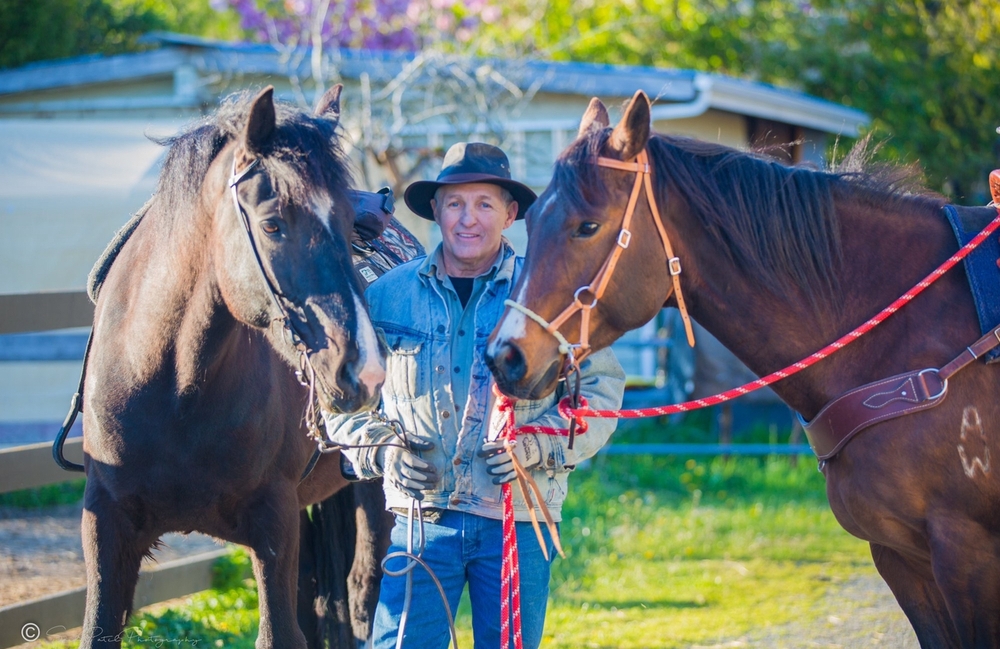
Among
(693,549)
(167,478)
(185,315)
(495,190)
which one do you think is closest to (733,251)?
(495,190)

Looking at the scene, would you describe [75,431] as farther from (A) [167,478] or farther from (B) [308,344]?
(B) [308,344]

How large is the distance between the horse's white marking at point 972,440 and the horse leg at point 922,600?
1.45 feet

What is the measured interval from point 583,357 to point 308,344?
78 cm

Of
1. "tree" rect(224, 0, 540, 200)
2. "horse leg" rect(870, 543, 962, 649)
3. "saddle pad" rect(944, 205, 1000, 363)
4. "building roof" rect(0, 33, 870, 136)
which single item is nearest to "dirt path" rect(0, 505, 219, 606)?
"horse leg" rect(870, 543, 962, 649)

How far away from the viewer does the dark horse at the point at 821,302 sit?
2.60 metres

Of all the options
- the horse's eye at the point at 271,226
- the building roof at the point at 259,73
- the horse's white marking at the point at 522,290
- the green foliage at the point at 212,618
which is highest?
the building roof at the point at 259,73

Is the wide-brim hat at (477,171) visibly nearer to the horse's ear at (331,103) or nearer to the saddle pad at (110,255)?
the horse's ear at (331,103)

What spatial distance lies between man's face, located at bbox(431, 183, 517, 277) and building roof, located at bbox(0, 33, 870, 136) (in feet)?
23.0

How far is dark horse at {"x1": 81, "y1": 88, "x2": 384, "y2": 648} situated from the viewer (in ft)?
8.69

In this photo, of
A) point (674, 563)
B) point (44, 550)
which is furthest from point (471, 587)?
point (44, 550)

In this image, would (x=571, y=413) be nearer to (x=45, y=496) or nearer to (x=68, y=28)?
(x=45, y=496)

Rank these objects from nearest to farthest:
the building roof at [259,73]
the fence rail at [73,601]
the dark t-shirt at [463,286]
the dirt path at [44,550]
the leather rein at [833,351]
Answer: the leather rein at [833,351] → the dark t-shirt at [463,286] → the fence rail at [73,601] → the dirt path at [44,550] → the building roof at [259,73]

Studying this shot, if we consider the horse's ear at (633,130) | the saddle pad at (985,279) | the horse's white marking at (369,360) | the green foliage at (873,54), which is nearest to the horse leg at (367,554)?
the horse's white marking at (369,360)

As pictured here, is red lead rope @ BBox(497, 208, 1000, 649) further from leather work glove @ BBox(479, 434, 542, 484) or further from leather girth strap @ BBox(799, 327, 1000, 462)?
leather girth strap @ BBox(799, 327, 1000, 462)
